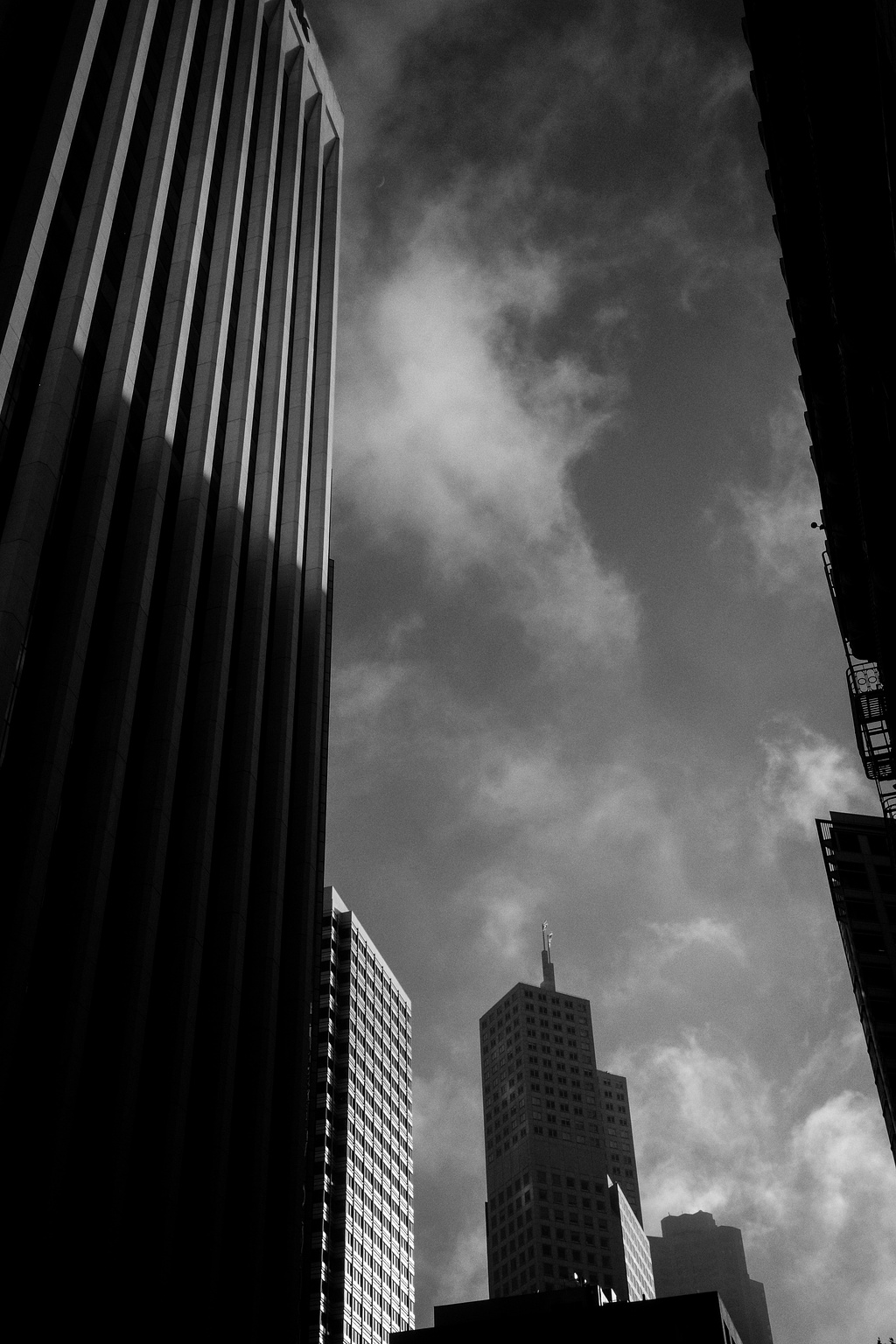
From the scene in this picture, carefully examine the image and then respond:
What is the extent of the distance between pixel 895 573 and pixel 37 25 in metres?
43.2

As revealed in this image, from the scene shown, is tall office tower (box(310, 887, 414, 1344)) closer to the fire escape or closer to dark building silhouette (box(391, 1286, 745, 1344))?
dark building silhouette (box(391, 1286, 745, 1344))

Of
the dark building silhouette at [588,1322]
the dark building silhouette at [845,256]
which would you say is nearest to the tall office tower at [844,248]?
the dark building silhouette at [845,256]

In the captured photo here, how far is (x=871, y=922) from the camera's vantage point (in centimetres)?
9719

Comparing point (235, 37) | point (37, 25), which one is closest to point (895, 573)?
point (37, 25)

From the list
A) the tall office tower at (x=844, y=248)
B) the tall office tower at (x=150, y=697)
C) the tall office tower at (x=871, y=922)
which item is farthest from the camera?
the tall office tower at (x=871, y=922)

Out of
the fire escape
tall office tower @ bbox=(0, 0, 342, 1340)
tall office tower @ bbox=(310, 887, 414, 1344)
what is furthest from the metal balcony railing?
tall office tower @ bbox=(310, 887, 414, 1344)

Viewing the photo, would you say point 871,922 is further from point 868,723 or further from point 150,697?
point 150,697

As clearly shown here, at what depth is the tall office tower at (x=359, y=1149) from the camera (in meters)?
137

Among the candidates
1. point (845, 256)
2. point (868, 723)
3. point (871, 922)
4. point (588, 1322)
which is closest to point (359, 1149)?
point (871, 922)

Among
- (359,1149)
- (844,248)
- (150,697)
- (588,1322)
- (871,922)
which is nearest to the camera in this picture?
(844,248)

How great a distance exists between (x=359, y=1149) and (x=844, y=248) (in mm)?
138093

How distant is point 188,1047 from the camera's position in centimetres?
4362

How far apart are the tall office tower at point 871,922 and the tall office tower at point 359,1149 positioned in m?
65.8

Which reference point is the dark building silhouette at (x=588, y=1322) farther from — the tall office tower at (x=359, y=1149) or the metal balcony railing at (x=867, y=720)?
the tall office tower at (x=359, y=1149)
